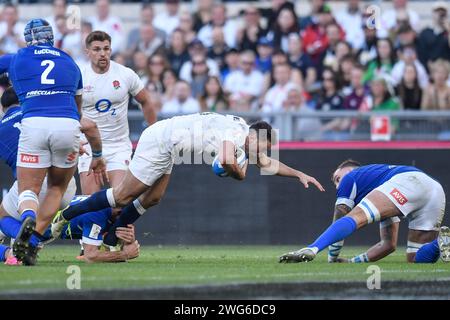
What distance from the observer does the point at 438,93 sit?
17047 mm

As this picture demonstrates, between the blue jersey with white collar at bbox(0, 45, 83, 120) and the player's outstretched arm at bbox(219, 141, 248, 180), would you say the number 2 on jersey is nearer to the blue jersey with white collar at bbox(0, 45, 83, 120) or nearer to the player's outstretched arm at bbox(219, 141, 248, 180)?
the blue jersey with white collar at bbox(0, 45, 83, 120)

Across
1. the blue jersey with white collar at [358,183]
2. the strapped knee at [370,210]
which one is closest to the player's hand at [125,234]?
the blue jersey with white collar at [358,183]

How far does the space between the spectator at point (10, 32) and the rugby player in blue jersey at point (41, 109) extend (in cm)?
926

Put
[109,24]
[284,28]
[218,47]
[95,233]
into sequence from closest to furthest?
[95,233] < [284,28] < [218,47] < [109,24]

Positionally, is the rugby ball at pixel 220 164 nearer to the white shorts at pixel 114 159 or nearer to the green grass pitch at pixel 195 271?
the green grass pitch at pixel 195 271

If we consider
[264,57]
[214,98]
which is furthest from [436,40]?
[214,98]

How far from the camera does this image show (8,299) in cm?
770

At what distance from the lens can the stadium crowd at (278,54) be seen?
57.1 feet

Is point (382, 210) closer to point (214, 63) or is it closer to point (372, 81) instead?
point (372, 81)

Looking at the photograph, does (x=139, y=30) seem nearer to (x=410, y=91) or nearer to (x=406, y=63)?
(x=406, y=63)

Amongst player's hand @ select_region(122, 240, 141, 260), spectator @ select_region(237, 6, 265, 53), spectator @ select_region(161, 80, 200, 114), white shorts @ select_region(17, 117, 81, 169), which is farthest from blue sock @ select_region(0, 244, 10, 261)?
spectator @ select_region(237, 6, 265, 53)

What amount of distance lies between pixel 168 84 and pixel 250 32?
73.3 inches

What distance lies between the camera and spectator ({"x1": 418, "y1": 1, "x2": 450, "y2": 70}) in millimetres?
18094
